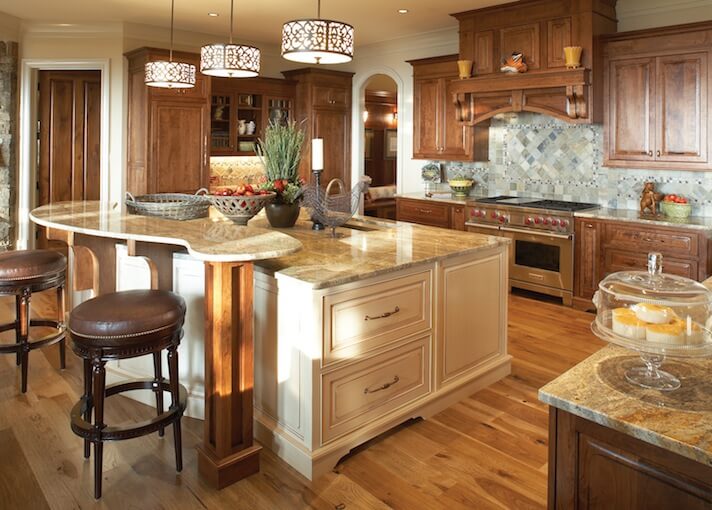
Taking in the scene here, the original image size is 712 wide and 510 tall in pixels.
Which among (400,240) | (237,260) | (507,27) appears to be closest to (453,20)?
(507,27)

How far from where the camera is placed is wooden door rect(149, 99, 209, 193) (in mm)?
Result: 6277

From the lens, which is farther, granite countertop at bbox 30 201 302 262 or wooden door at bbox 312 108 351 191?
wooden door at bbox 312 108 351 191

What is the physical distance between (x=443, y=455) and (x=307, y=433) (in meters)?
0.67

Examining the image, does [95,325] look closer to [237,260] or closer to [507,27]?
[237,260]

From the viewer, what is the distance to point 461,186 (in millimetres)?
6527

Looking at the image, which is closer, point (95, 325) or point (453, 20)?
point (95, 325)

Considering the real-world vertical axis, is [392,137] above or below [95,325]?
above

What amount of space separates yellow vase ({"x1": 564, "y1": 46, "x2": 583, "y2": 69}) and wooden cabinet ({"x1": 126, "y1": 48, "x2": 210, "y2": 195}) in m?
3.84

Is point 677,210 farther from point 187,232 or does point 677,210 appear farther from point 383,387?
point 187,232

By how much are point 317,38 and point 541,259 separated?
3.47 m

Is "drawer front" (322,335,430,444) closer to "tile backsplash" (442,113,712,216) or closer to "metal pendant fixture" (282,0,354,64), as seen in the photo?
"metal pendant fixture" (282,0,354,64)

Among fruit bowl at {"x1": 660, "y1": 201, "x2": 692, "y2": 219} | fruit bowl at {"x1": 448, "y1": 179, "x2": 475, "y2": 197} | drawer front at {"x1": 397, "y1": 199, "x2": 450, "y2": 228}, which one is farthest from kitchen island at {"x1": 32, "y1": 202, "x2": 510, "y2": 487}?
fruit bowl at {"x1": 448, "y1": 179, "x2": 475, "y2": 197}

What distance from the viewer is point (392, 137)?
1182 cm

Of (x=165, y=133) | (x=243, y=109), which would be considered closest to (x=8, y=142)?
(x=165, y=133)
